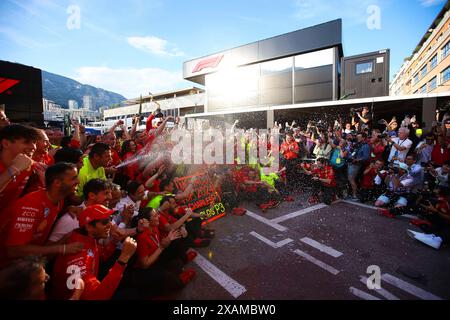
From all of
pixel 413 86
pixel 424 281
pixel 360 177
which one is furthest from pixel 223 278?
pixel 413 86

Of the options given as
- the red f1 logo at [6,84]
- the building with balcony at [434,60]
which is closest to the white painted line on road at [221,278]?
the red f1 logo at [6,84]

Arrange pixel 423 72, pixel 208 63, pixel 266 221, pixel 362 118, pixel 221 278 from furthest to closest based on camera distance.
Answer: pixel 423 72, pixel 208 63, pixel 362 118, pixel 266 221, pixel 221 278

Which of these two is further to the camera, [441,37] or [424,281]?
[441,37]

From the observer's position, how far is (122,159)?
488 centimetres

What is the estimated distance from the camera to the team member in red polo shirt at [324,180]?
6.12 metres

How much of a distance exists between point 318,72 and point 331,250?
1597 centimetres

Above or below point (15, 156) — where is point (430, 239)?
below

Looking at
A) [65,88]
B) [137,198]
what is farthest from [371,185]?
[65,88]

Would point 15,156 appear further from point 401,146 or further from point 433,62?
point 433,62

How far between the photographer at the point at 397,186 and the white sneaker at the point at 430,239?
60.1 inches

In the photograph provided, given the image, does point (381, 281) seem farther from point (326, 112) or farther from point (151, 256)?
point (326, 112)

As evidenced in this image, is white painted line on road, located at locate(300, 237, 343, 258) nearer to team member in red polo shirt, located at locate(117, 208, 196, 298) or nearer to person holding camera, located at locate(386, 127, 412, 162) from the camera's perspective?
team member in red polo shirt, located at locate(117, 208, 196, 298)

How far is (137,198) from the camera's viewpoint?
346 cm

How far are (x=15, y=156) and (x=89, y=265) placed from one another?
127cm
